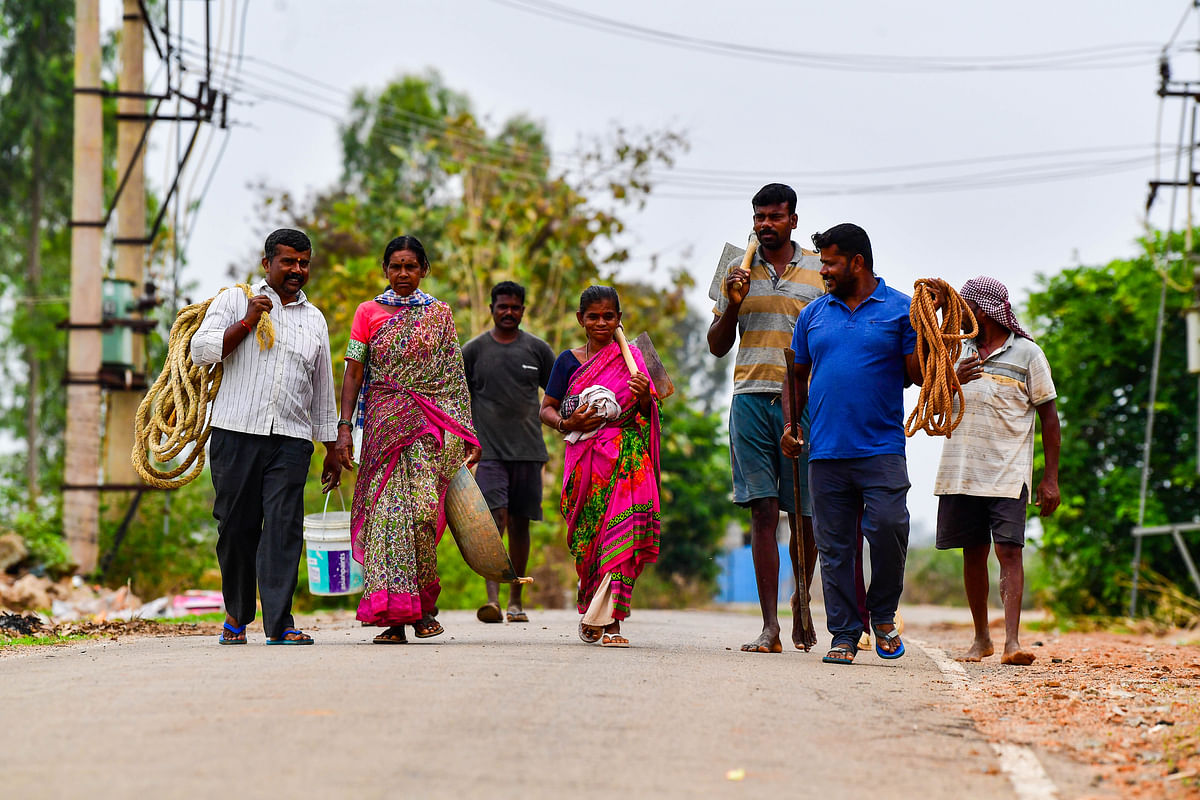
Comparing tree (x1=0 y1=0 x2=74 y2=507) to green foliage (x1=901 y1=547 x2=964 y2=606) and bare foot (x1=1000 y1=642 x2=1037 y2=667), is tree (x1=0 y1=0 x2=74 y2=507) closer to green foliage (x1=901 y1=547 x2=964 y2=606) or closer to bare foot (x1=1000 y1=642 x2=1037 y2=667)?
green foliage (x1=901 y1=547 x2=964 y2=606)

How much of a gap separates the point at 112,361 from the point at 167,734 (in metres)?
14.3

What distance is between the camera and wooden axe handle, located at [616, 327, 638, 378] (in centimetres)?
902

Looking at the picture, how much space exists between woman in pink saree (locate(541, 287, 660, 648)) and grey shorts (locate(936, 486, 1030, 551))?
177cm

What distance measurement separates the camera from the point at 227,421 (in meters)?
8.57

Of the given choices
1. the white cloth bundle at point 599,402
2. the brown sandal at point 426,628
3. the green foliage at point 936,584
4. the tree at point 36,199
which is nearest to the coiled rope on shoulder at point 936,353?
the white cloth bundle at point 599,402

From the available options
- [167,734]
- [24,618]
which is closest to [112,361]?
[24,618]

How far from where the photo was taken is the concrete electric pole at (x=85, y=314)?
18.5 m

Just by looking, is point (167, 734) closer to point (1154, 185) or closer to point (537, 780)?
point (537, 780)

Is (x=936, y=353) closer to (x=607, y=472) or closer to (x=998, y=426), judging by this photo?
(x=998, y=426)

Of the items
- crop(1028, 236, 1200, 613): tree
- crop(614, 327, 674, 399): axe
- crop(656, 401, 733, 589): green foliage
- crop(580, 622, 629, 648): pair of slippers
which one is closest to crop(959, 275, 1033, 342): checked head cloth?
crop(614, 327, 674, 399): axe

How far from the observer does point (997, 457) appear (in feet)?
29.9

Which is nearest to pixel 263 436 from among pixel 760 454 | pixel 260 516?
pixel 260 516

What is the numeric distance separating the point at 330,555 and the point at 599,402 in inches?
75.4

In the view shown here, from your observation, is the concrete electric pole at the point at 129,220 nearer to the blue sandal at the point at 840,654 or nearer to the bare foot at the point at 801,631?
the bare foot at the point at 801,631
